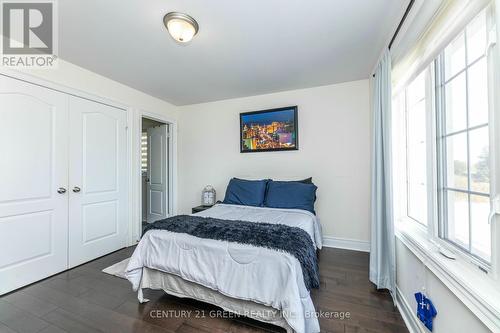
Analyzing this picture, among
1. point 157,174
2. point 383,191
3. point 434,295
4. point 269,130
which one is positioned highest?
point 269,130

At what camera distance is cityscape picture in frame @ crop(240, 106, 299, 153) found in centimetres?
340

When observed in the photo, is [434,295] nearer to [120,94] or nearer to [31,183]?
[31,183]

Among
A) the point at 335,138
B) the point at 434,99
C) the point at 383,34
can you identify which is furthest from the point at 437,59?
the point at 335,138

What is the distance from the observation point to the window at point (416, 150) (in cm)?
175

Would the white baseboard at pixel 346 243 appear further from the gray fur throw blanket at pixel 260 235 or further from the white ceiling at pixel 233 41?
the white ceiling at pixel 233 41

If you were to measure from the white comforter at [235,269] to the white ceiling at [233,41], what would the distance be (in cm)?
183

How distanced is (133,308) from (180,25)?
239 centimetres

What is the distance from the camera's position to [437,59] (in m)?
1.47

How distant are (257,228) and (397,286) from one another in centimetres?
134

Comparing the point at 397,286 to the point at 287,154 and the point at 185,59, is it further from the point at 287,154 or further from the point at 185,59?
the point at 185,59

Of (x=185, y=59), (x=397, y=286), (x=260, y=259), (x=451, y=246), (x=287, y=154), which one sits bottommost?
(x=397, y=286)

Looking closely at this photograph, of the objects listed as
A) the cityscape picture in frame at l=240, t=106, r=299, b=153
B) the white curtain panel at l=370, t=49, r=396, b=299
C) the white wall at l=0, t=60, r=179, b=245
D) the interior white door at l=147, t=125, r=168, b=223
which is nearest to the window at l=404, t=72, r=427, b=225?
the white curtain panel at l=370, t=49, r=396, b=299

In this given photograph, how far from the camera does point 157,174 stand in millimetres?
4379

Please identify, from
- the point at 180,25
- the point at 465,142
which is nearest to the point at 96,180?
the point at 180,25
